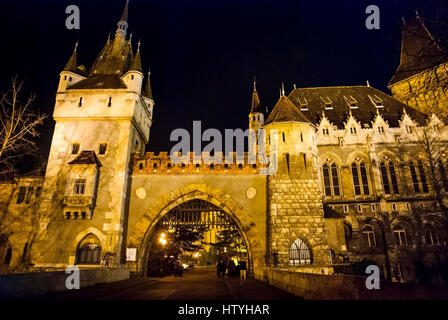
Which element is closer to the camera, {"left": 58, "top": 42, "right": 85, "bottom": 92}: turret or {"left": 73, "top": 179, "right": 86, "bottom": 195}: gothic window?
{"left": 73, "top": 179, "right": 86, "bottom": 195}: gothic window

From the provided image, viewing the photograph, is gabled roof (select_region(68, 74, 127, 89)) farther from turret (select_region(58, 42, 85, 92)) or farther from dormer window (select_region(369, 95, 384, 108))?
dormer window (select_region(369, 95, 384, 108))

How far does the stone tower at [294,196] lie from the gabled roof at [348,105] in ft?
34.5

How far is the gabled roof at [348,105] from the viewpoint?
2672 centimetres

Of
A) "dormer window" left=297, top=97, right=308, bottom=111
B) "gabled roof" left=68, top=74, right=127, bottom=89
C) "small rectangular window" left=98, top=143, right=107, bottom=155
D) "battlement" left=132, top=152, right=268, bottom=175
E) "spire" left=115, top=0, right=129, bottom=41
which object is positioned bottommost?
"battlement" left=132, top=152, right=268, bottom=175

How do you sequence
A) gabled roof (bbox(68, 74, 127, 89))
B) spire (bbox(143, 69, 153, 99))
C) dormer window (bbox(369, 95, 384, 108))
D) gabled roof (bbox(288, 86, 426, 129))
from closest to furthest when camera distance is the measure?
gabled roof (bbox(68, 74, 127, 89))
spire (bbox(143, 69, 153, 99))
gabled roof (bbox(288, 86, 426, 129))
dormer window (bbox(369, 95, 384, 108))

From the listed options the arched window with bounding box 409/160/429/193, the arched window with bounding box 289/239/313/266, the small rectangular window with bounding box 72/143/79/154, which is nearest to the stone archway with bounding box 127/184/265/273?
the arched window with bounding box 289/239/313/266

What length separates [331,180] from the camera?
80.4 feet

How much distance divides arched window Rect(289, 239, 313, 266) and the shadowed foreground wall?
701cm

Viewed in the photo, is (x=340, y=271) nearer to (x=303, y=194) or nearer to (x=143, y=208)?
(x=303, y=194)

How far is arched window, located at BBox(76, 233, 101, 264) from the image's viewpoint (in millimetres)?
15234

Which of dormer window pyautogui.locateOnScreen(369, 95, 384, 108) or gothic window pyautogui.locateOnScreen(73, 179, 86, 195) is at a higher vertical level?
dormer window pyautogui.locateOnScreen(369, 95, 384, 108)

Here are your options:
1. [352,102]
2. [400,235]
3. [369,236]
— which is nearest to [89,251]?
[369,236]

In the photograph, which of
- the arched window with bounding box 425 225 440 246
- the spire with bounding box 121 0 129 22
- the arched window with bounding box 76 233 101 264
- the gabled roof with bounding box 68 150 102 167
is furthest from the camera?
the spire with bounding box 121 0 129 22

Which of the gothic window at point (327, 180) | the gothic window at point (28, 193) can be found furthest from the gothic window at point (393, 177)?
the gothic window at point (28, 193)
